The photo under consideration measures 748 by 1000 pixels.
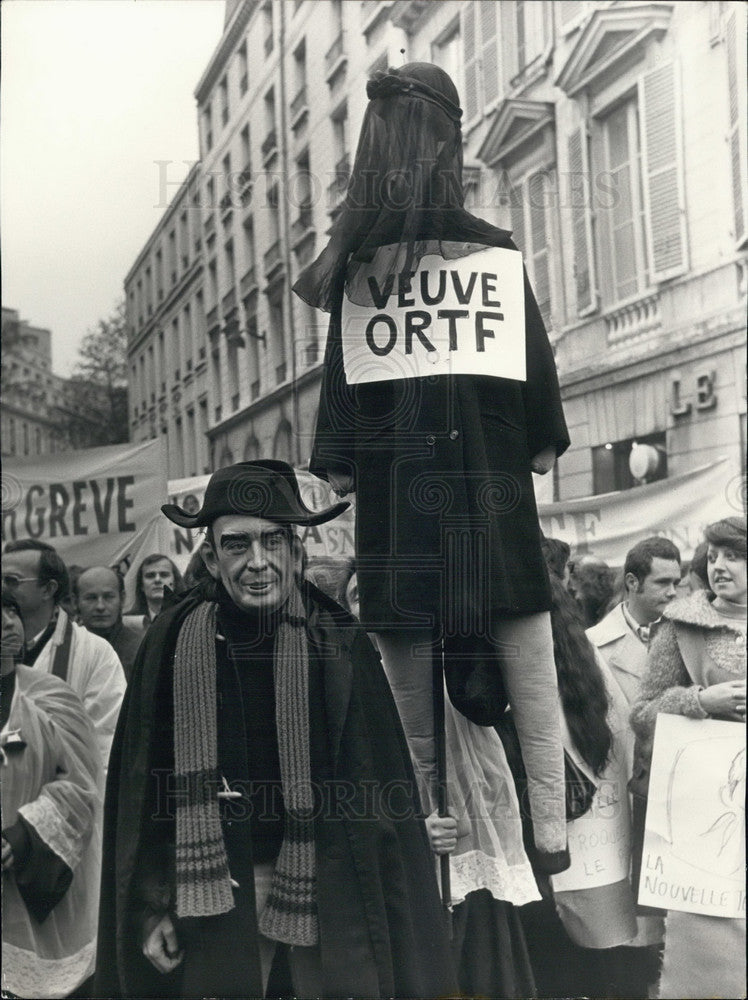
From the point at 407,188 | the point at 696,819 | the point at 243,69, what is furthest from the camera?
the point at 243,69

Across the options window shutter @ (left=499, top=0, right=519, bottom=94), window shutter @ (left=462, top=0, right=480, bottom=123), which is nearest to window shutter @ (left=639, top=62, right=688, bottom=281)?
window shutter @ (left=499, top=0, right=519, bottom=94)

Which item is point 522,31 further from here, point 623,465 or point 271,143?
point 623,465

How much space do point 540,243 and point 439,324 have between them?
489 mm

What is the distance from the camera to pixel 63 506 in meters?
4.22

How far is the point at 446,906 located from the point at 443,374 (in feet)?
5.58

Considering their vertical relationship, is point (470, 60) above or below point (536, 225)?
above

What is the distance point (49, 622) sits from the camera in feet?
13.7

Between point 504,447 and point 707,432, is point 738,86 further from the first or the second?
point 504,447

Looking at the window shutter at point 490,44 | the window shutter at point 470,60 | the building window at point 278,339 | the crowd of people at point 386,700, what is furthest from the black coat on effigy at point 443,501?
the window shutter at point 490,44

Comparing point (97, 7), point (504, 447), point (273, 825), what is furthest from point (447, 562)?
point (97, 7)

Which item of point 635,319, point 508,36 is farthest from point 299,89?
point 635,319

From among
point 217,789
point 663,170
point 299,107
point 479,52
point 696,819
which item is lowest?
point 696,819

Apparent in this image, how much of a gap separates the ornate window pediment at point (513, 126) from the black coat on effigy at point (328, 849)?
159 centimetres

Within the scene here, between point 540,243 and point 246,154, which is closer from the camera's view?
point 540,243
